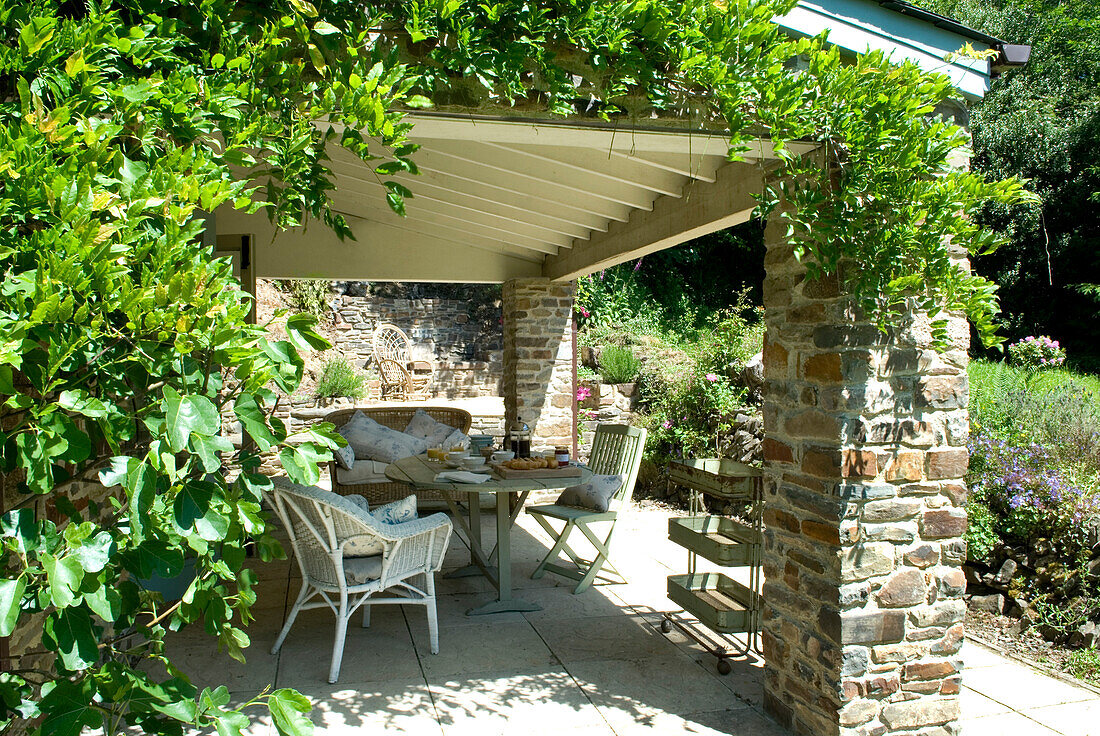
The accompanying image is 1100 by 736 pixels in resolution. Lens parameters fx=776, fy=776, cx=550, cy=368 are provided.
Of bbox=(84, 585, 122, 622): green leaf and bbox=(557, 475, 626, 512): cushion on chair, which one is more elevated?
bbox=(84, 585, 122, 622): green leaf

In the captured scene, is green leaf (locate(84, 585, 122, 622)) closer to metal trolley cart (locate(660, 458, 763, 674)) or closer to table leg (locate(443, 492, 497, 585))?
metal trolley cart (locate(660, 458, 763, 674))

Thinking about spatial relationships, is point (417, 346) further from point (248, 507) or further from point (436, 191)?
point (248, 507)

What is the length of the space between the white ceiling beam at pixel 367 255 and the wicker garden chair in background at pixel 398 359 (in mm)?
6865

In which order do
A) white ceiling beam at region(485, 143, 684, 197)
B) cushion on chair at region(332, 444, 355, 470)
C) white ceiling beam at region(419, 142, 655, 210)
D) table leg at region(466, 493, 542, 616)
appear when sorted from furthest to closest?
1. cushion on chair at region(332, 444, 355, 470)
2. table leg at region(466, 493, 542, 616)
3. white ceiling beam at region(419, 142, 655, 210)
4. white ceiling beam at region(485, 143, 684, 197)

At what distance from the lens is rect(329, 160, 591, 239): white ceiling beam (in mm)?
4953

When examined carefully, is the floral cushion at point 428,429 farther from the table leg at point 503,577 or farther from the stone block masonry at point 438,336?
the stone block masonry at point 438,336

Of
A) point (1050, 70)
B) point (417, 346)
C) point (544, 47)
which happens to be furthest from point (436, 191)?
point (1050, 70)

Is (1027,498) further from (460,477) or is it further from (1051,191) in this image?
(1051,191)

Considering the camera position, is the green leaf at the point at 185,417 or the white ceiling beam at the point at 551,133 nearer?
the green leaf at the point at 185,417

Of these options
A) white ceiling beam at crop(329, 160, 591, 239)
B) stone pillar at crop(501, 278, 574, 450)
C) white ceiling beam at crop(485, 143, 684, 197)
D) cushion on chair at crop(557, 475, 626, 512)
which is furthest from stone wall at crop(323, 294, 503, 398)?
white ceiling beam at crop(485, 143, 684, 197)

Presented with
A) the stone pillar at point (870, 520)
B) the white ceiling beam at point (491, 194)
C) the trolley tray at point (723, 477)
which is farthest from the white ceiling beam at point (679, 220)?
the trolley tray at point (723, 477)

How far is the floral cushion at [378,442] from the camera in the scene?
6398mm

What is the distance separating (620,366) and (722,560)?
527cm

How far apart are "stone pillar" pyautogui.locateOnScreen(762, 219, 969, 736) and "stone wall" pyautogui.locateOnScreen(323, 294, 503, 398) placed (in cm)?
1149
